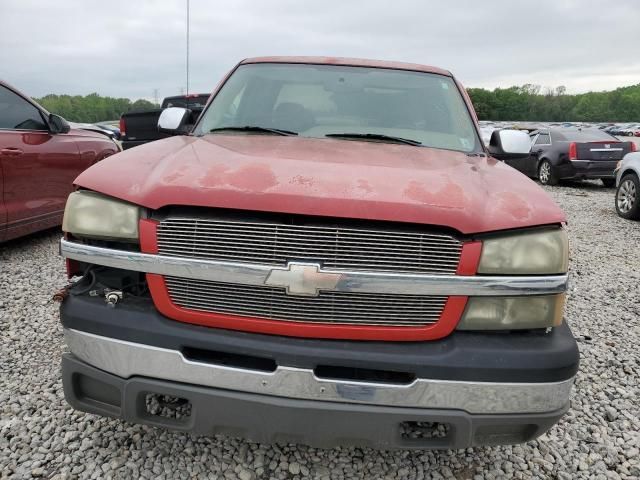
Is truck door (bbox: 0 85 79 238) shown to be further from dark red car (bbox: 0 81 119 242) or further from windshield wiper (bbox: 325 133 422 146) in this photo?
windshield wiper (bbox: 325 133 422 146)

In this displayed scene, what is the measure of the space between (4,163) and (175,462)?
3558mm

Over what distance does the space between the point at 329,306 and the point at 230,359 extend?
1.30 feet

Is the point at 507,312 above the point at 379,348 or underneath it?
above

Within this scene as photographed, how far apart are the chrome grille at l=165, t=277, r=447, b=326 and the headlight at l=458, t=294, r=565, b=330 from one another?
4.6 inches

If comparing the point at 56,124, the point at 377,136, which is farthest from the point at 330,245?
the point at 56,124

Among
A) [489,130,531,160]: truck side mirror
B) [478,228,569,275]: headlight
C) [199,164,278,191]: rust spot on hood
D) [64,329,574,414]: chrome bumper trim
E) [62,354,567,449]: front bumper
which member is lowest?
[62,354,567,449]: front bumper

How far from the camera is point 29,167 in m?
4.86

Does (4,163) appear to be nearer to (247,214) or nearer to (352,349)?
(247,214)

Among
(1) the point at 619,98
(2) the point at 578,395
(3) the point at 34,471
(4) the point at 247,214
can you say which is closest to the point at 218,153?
(4) the point at 247,214

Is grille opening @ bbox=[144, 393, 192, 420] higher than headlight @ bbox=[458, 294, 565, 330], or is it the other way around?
headlight @ bbox=[458, 294, 565, 330]

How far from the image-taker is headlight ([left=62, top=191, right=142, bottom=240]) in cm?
184

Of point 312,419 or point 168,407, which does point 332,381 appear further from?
point 168,407

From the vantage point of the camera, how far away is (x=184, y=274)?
177 cm

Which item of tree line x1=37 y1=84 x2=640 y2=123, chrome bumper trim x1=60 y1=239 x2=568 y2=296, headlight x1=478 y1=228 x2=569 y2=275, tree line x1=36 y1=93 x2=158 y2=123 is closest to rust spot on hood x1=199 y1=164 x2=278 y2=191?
chrome bumper trim x1=60 y1=239 x2=568 y2=296
